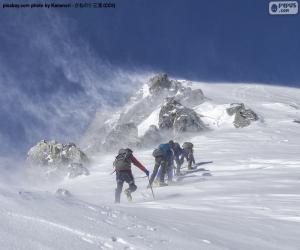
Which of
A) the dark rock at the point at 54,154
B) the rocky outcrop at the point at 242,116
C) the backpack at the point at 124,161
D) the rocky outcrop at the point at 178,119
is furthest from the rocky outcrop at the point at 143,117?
the backpack at the point at 124,161

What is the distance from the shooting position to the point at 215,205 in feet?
41.8

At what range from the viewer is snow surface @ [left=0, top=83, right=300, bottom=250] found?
6.23 meters

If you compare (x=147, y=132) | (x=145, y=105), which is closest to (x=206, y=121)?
(x=147, y=132)

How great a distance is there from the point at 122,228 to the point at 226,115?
39.2 m

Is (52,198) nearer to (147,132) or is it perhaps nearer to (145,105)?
(147,132)

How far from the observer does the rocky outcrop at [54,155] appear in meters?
34.2

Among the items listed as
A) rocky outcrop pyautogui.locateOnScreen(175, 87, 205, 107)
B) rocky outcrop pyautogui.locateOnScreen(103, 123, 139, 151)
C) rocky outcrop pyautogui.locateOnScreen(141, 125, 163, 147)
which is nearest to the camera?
rocky outcrop pyautogui.locateOnScreen(141, 125, 163, 147)

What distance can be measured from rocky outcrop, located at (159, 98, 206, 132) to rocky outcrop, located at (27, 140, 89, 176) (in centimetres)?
917

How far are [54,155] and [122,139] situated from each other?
6.58 m

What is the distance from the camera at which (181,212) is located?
10234 mm

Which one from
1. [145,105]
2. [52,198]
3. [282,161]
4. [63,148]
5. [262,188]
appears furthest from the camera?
[145,105]

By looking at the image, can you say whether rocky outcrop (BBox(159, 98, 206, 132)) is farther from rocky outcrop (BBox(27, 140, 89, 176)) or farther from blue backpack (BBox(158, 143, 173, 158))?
blue backpack (BBox(158, 143, 173, 158))

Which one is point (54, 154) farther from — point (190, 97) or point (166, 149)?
point (190, 97)

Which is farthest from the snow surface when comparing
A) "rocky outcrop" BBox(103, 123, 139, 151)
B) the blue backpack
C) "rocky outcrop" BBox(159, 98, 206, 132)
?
A: "rocky outcrop" BBox(159, 98, 206, 132)
